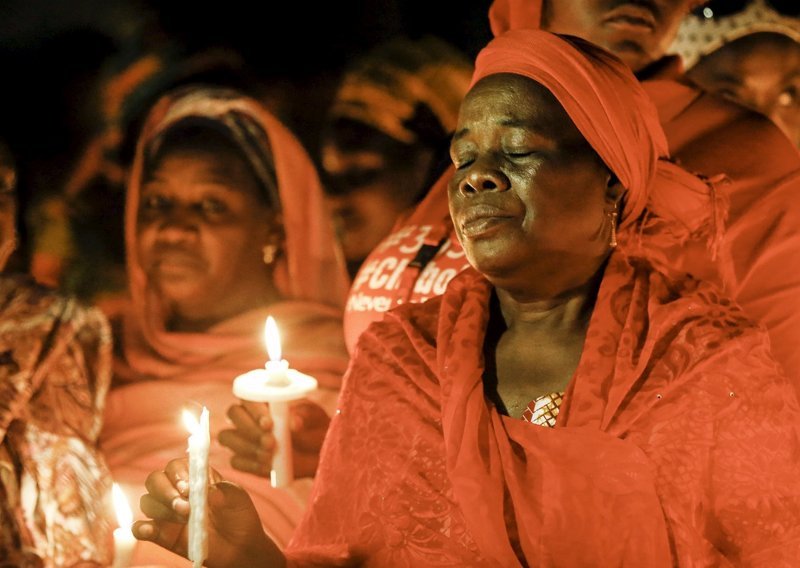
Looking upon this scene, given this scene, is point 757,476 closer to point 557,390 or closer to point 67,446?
point 557,390

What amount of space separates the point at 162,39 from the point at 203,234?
2.03 feet

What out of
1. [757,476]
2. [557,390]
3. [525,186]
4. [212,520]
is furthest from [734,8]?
[212,520]

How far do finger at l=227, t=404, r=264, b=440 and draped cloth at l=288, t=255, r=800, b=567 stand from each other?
0.39 meters

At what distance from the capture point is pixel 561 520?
1.43 metres

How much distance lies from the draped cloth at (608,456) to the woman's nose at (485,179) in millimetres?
273

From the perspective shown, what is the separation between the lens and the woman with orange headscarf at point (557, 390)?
1.42 metres

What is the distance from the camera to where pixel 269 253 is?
2605mm

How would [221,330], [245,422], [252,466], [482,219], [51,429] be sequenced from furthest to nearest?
[221,330] → [51,429] → [252,466] → [245,422] → [482,219]

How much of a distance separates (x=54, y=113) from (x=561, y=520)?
6.47ft

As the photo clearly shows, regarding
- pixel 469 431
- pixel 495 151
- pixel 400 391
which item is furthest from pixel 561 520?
pixel 495 151

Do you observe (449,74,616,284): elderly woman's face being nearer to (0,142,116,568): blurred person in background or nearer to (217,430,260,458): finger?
(217,430,260,458): finger

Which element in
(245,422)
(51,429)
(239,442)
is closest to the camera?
(245,422)

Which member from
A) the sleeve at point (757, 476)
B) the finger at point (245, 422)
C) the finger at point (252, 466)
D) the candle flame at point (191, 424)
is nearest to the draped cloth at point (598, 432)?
the sleeve at point (757, 476)

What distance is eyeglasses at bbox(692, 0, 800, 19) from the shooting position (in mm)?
2625
